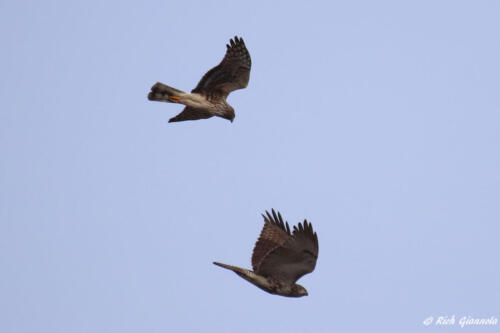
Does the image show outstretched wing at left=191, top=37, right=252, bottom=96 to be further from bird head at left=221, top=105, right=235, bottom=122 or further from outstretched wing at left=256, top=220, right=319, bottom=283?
outstretched wing at left=256, top=220, right=319, bottom=283

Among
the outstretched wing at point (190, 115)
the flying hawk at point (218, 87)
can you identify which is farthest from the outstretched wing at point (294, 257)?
the outstretched wing at point (190, 115)

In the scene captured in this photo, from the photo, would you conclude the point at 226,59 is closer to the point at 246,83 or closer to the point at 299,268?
the point at 246,83

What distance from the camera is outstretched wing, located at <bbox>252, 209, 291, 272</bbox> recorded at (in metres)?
14.6

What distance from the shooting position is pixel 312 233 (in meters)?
14.3

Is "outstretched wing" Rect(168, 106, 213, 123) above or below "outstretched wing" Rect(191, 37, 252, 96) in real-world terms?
below

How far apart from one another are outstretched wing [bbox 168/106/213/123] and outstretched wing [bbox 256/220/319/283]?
4.16m

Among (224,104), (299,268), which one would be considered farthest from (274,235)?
(224,104)

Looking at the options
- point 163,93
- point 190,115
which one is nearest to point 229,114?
point 190,115

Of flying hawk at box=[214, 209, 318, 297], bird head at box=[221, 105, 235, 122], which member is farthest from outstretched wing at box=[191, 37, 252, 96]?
flying hawk at box=[214, 209, 318, 297]

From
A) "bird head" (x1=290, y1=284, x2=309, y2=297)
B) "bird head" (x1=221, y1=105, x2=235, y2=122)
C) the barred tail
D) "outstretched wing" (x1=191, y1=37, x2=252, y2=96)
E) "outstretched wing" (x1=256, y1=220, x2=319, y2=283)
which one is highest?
"outstretched wing" (x1=191, y1=37, x2=252, y2=96)

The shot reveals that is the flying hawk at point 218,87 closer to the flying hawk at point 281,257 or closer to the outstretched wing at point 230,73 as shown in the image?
the outstretched wing at point 230,73

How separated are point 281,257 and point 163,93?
14.0ft

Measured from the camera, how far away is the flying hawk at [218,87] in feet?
54.1

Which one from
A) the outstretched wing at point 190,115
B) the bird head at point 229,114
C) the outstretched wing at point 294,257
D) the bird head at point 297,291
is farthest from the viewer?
the outstretched wing at point 190,115
